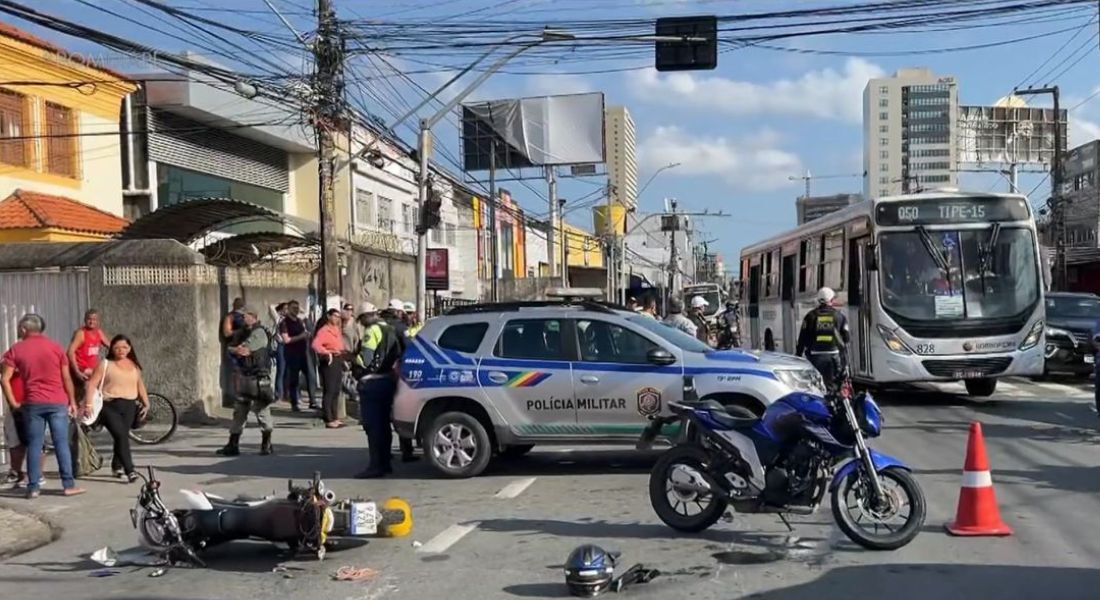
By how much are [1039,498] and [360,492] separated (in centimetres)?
618

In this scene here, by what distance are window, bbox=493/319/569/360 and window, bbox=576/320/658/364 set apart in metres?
0.23

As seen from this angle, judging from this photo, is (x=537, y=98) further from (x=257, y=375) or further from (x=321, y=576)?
(x=321, y=576)

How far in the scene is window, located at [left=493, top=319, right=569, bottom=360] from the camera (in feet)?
35.6

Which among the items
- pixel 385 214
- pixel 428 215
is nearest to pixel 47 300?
pixel 428 215

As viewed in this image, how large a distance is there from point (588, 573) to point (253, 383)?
24.0 ft

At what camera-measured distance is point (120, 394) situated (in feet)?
36.6

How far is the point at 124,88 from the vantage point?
25.1m

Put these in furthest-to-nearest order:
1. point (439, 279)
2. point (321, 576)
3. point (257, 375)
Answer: point (439, 279) → point (257, 375) → point (321, 576)

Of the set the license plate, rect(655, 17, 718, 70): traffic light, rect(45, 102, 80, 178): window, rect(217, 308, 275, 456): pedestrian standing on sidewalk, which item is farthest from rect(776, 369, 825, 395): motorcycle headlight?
rect(45, 102, 80, 178): window

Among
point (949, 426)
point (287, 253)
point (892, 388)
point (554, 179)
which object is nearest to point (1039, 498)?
point (949, 426)

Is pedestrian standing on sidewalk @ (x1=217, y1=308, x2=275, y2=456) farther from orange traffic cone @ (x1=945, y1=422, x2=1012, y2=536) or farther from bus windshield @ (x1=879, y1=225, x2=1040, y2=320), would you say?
bus windshield @ (x1=879, y1=225, x2=1040, y2=320)

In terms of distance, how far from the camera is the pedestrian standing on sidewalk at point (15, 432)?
10.4m

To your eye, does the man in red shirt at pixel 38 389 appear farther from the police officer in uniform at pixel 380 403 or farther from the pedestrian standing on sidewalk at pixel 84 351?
the police officer in uniform at pixel 380 403

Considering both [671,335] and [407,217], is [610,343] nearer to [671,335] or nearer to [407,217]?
[671,335]
